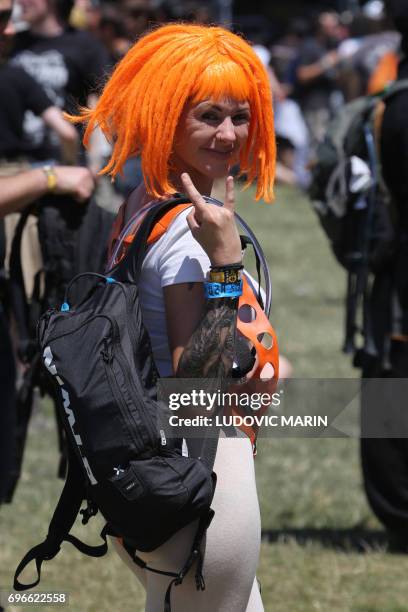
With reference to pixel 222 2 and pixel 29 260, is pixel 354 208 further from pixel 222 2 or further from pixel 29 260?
pixel 222 2

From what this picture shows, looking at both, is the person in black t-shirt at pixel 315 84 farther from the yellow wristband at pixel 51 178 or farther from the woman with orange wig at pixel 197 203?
the woman with orange wig at pixel 197 203

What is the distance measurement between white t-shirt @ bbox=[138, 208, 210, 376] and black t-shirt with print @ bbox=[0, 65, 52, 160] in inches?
148

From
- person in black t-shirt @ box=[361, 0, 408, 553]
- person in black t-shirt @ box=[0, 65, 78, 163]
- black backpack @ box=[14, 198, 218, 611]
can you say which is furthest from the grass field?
black backpack @ box=[14, 198, 218, 611]

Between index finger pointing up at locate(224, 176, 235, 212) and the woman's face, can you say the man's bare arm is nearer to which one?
the woman's face

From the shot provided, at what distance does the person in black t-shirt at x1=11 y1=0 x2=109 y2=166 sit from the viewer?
26.3 ft

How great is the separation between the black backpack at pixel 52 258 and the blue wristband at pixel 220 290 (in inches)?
44.1

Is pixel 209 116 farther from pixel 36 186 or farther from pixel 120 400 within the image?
pixel 36 186

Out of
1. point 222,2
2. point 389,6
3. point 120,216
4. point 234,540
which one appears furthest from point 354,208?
point 222,2

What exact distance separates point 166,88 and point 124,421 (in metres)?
0.74

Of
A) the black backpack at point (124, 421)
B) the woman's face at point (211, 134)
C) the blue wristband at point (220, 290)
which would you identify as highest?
the woman's face at point (211, 134)

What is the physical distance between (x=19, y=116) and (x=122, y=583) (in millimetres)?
2733

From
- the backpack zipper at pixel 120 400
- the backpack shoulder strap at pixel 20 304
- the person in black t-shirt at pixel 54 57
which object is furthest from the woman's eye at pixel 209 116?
the person in black t-shirt at pixel 54 57

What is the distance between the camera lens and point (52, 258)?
352 cm

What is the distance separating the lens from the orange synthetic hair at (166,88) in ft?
8.62
